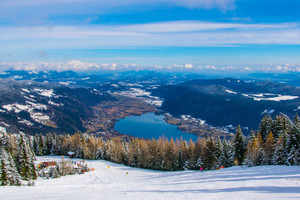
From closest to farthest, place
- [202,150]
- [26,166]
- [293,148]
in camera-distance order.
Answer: [293,148] → [26,166] → [202,150]

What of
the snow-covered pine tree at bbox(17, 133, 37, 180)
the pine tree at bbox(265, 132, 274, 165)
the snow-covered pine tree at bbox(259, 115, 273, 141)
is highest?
the snow-covered pine tree at bbox(259, 115, 273, 141)

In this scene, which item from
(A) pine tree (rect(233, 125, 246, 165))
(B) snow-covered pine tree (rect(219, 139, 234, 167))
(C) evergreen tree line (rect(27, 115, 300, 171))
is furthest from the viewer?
(A) pine tree (rect(233, 125, 246, 165))

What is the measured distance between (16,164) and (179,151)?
43.0 meters

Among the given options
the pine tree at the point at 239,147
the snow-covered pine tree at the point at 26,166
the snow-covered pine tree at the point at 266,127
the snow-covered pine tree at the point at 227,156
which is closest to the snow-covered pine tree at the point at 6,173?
the snow-covered pine tree at the point at 26,166

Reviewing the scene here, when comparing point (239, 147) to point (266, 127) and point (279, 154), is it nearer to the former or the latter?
point (266, 127)

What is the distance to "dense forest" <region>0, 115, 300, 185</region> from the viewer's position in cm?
3938

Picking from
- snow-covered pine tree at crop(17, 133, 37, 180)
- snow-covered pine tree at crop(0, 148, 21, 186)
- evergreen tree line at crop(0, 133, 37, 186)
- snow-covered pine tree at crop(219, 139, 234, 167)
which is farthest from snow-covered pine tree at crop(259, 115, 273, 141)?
snow-covered pine tree at crop(17, 133, 37, 180)

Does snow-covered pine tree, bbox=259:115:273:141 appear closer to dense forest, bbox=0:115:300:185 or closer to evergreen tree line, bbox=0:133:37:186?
dense forest, bbox=0:115:300:185

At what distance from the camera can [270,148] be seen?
4406 cm

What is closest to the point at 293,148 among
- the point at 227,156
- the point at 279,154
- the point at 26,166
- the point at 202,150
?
the point at 279,154

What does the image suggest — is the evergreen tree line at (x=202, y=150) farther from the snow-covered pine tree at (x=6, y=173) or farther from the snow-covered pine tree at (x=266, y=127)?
the snow-covered pine tree at (x=6, y=173)

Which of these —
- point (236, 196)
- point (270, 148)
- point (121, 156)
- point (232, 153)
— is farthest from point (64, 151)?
point (236, 196)

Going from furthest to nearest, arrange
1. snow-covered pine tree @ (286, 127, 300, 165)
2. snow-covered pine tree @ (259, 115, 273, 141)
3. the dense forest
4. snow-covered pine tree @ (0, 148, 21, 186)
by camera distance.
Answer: snow-covered pine tree @ (259, 115, 273, 141)
the dense forest
snow-covered pine tree @ (0, 148, 21, 186)
snow-covered pine tree @ (286, 127, 300, 165)

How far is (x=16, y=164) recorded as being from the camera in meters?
51.4
